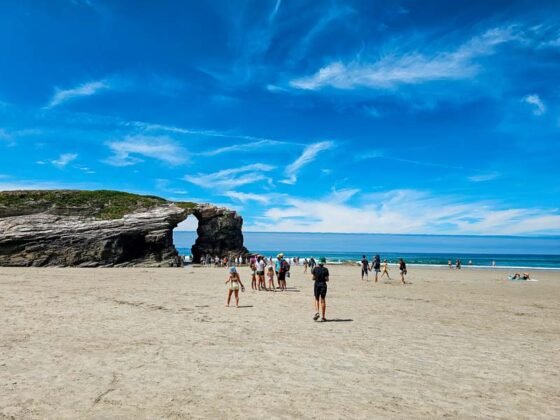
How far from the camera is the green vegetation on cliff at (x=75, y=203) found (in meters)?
45.6

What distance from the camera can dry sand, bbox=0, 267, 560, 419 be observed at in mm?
6324

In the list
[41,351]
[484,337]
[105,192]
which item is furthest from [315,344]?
[105,192]

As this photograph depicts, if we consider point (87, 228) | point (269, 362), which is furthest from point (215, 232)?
point (269, 362)

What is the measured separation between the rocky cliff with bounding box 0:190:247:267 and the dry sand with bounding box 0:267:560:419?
95.1ft

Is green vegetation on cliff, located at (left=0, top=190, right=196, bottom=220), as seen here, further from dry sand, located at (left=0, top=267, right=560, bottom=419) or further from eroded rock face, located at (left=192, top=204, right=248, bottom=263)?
dry sand, located at (left=0, top=267, right=560, bottom=419)

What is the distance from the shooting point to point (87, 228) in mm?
44688

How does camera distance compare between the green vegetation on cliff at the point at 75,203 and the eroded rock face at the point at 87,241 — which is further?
the green vegetation on cliff at the point at 75,203

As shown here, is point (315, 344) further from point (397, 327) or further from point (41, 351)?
point (41, 351)

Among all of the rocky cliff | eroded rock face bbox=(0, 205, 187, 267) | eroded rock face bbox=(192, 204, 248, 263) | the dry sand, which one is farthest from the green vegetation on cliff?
the dry sand

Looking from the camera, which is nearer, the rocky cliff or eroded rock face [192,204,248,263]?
the rocky cliff

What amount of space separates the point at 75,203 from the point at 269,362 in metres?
46.6

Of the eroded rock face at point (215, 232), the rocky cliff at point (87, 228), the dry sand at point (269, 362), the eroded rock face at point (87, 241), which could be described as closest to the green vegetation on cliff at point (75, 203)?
the rocky cliff at point (87, 228)

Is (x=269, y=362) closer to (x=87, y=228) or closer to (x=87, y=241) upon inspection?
(x=87, y=241)

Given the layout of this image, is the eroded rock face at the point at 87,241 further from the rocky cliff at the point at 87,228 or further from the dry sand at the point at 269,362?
the dry sand at the point at 269,362
